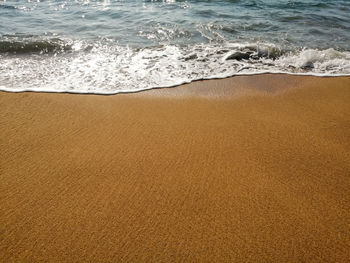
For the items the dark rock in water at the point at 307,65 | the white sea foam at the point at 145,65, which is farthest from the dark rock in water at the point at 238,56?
the dark rock in water at the point at 307,65

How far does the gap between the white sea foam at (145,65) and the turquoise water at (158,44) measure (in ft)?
0.06

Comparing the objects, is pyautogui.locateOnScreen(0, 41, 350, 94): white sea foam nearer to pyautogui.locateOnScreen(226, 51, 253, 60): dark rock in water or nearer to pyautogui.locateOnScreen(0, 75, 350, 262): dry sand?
pyautogui.locateOnScreen(226, 51, 253, 60): dark rock in water

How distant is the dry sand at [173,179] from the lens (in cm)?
203

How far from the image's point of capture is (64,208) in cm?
230

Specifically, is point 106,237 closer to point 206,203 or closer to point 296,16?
point 206,203

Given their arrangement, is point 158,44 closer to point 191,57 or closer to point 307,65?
point 191,57

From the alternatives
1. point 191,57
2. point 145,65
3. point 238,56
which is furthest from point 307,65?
point 145,65

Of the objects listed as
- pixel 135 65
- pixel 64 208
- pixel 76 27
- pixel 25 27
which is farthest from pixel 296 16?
pixel 64 208

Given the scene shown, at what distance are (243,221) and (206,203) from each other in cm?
34

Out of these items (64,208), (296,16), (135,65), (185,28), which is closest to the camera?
(64,208)

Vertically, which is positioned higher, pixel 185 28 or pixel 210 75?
pixel 185 28

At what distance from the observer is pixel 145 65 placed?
17.3ft

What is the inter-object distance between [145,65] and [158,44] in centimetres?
129

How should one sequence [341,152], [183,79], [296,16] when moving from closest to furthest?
[341,152], [183,79], [296,16]
